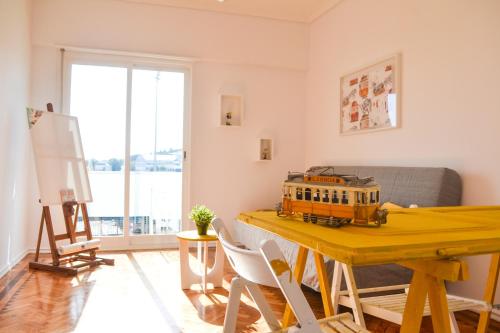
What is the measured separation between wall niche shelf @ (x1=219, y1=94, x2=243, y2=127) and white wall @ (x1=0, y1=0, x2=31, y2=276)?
86.3 inches

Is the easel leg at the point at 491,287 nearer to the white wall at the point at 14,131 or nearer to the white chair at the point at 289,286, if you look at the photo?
the white chair at the point at 289,286

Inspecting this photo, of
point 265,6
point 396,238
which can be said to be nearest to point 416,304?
point 396,238

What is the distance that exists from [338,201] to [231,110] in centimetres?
396

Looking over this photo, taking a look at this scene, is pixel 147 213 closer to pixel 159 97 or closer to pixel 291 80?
pixel 159 97

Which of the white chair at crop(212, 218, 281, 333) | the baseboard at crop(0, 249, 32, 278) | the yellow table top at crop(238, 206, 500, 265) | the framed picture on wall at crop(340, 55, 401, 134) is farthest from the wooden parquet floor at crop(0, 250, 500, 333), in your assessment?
the framed picture on wall at crop(340, 55, 401, 134)

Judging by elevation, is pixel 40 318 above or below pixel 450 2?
below

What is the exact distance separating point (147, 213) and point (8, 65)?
2.11 m

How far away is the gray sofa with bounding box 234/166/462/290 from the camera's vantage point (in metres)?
2.53

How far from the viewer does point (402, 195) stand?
301 centimetres

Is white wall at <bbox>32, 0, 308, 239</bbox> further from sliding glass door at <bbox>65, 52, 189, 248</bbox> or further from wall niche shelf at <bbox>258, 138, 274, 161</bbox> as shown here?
sliding glass door at <bbox>65, 52, 189, 248</bbox>

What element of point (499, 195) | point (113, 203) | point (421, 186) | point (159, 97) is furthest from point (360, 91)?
point (113, 203)

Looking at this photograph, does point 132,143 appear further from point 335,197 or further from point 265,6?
point 335,197

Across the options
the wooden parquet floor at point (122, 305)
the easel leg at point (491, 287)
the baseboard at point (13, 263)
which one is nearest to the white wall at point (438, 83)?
the wooden parquet floor at point (122, 305)

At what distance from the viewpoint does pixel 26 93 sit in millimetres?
4012
